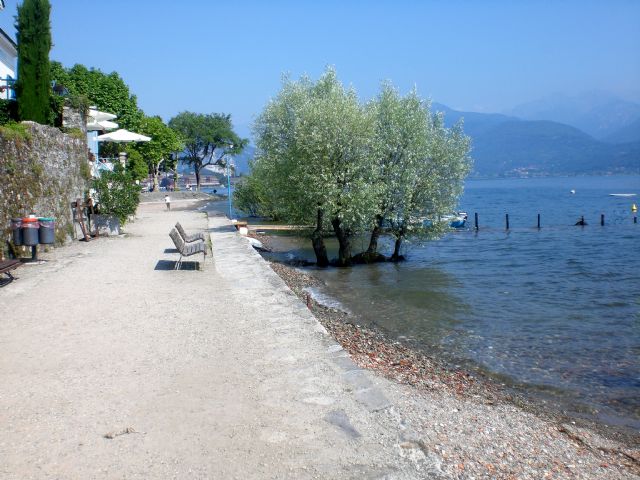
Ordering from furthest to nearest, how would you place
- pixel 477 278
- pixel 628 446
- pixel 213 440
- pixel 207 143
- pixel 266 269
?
pixel 207 143
pixel 477 278
pixel 266 269
pixel 628 446
pixel 213 440

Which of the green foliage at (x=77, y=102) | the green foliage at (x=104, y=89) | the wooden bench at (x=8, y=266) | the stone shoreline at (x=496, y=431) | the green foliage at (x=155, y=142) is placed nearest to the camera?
the stone shoreline at (x=496, y=431)

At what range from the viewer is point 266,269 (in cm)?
1375

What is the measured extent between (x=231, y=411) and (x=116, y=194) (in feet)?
54.2

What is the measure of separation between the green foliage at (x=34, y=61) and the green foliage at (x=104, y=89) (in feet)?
70.4

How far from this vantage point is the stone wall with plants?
44.5 feet

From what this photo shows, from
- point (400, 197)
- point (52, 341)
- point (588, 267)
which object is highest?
point (400, 197)

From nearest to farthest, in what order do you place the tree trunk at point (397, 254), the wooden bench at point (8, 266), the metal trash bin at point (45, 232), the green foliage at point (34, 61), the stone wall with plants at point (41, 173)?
the wooden bench at point (8, 266) → the stone wall with plants at point (41, 173) → the metal trash bin at point (45, 232) → the green foliage at point (34, 61) → the tree trunk at point (397, 254)

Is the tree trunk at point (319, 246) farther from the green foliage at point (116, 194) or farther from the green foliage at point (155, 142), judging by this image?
the green foliage at point (155, 142)

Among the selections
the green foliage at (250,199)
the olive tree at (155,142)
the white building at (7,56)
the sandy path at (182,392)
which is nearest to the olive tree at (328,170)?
the sandy path at (182,392)

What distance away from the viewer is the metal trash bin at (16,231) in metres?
13.3

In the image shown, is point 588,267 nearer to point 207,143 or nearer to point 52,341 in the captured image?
point 52,341

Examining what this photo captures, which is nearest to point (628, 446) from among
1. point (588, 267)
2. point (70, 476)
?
point (70, 476)

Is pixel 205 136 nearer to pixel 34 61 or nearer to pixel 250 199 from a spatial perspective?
pixel 250 199

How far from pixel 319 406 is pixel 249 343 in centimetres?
230
